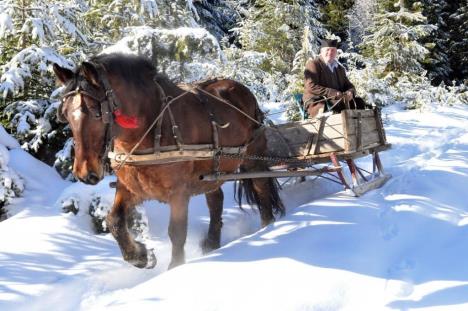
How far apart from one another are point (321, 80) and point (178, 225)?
10.5 ft

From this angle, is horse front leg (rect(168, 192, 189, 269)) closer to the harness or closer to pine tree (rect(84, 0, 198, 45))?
the harness

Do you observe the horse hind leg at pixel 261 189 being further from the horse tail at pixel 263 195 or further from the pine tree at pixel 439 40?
the pine tree at pixel 439 40

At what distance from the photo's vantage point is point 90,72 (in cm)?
324

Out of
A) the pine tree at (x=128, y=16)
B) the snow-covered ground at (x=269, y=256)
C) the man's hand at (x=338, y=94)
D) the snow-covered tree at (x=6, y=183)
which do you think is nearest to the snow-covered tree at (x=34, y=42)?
the pine tree at (x=128, y=16)

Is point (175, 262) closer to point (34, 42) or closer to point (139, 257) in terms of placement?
point (139, 257)

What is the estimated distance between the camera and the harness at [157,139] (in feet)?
10.8

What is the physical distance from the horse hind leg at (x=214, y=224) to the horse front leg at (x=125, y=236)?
968mm

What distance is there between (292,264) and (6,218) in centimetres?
388

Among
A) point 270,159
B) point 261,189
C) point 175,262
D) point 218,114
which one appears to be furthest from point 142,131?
point 261,189

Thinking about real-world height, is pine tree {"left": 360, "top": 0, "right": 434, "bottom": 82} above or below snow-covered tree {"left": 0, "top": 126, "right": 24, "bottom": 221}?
above

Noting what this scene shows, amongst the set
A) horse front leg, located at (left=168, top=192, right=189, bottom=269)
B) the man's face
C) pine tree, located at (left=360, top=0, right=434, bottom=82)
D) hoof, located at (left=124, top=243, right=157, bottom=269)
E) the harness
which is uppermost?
pine tree, located at (left=360, top=0, right=434, bottom=82)

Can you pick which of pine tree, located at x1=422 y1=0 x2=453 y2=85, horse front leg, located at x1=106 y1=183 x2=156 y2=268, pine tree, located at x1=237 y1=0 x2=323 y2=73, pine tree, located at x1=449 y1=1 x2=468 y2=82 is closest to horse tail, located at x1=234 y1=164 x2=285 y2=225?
horse front leg, located at x1=106 y1=183 x2=156 y2=268

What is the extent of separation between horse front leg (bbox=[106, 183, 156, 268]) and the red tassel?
2.48 ft

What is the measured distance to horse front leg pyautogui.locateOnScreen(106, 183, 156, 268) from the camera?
3912 millimetres
